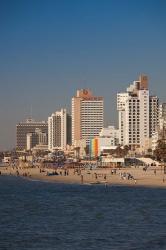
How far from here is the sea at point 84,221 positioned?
31609 millimetres

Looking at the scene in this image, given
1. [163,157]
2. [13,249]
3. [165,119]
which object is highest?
[165,119]

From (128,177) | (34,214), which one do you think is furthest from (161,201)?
(128,177)

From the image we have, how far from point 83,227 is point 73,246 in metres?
6.99

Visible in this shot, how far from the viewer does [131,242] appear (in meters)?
31.5

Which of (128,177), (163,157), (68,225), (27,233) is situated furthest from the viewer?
(163,157)

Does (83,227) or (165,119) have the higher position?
(165,119)

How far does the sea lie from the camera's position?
3161cm

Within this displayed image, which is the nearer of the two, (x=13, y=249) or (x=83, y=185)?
(x=13, y=249)

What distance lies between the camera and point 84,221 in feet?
135

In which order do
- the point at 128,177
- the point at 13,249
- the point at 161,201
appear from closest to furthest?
the point at 13,249, the point at 161,201, the point at 128,177

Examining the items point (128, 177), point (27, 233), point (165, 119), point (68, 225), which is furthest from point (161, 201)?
point (165, 119)

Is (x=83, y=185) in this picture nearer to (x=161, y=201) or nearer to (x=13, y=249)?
(x=161, y=201)

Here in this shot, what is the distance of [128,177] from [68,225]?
5103cm

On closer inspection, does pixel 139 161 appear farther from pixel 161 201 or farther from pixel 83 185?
pixel 161 201
